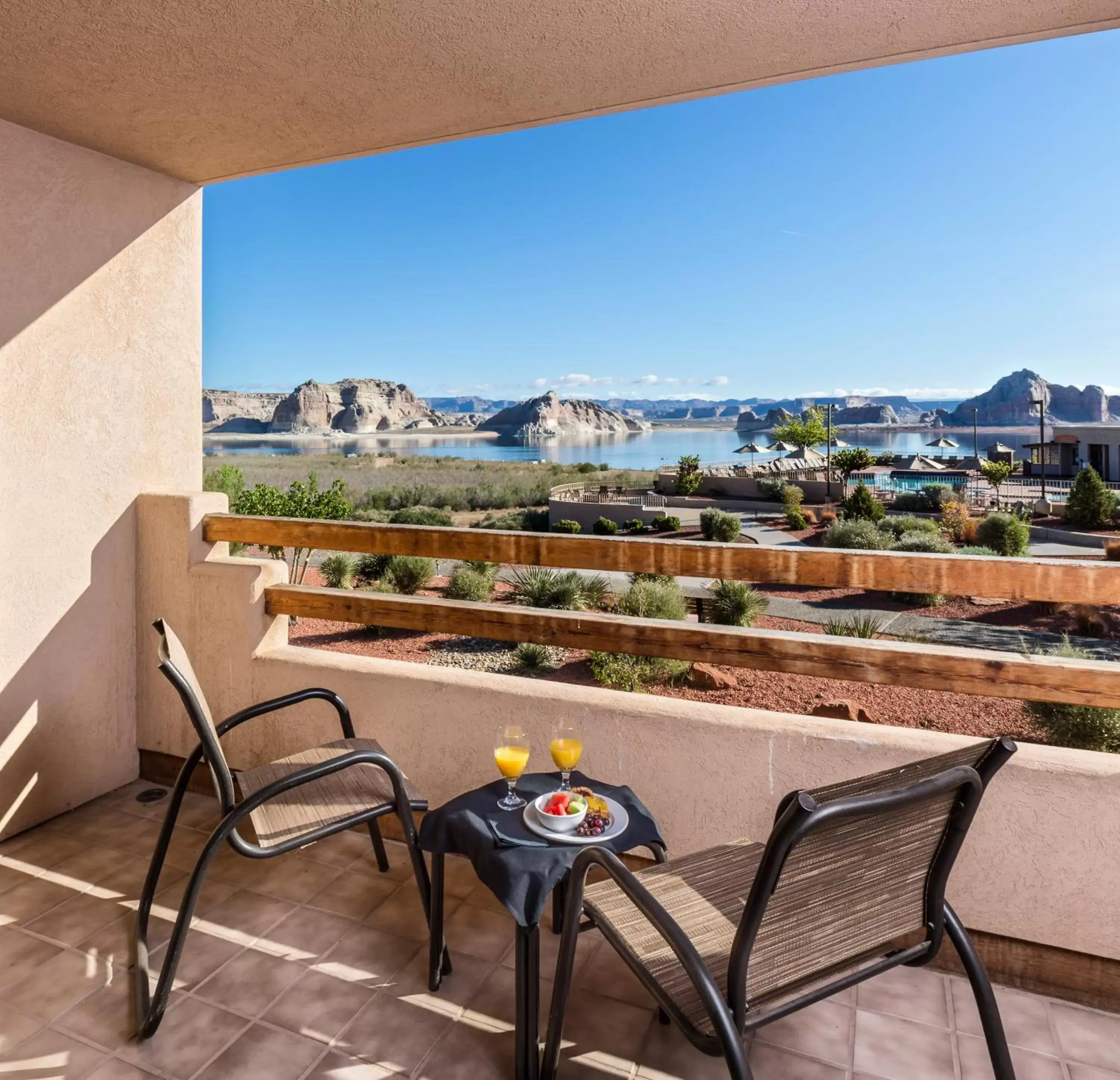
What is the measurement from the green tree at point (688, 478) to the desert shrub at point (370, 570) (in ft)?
63.7

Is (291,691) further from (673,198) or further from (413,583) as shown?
(673,198)

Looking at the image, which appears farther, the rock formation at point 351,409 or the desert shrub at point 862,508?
the rock formation at point 351,409

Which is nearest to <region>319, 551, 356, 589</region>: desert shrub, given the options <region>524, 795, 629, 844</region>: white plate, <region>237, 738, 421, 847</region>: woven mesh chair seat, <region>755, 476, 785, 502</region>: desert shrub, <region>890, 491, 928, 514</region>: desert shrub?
<region>237, 738, 421, 847</region>: woven mesh chair seat

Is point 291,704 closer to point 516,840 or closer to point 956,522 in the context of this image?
point 516,840

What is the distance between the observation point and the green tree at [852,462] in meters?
29.3

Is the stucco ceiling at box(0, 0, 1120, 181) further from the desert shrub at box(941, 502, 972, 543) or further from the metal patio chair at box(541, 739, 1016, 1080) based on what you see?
the desert shrub at box(941, 502, 972, 543)

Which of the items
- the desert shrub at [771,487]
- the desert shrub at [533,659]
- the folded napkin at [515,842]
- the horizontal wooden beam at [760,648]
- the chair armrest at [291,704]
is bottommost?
the desert shrub at [533,659]

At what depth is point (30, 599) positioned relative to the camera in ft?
8.15

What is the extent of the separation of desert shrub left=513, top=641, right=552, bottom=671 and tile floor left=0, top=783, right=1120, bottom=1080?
517 centimetres

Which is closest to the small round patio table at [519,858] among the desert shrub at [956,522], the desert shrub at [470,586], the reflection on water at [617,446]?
the desert shrub at [470,586]

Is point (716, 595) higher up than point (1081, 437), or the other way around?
Answer: point (1081, 437)

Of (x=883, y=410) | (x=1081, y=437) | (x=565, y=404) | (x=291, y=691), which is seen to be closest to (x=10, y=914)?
(x=291, y=691)

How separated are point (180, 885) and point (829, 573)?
2.10 m

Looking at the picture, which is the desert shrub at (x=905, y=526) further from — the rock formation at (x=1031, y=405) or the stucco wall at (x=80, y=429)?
the stucco wall at (x=80, y=429)
